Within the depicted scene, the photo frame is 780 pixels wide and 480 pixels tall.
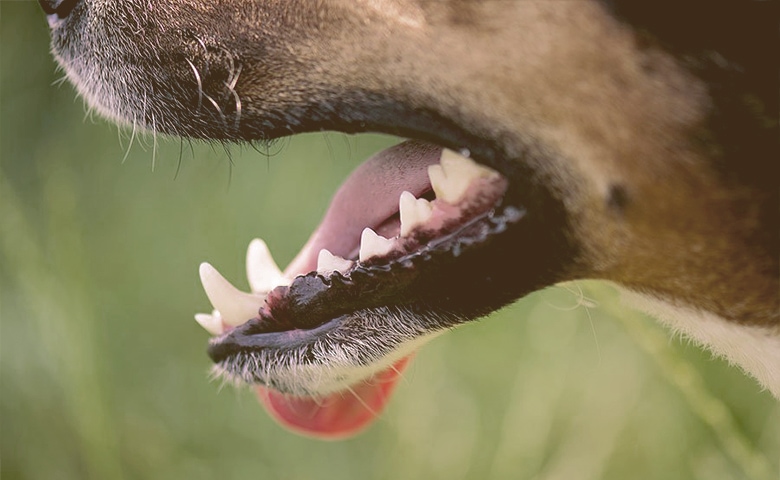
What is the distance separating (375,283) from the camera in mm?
1732

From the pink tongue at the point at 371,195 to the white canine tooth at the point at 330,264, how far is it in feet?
0.55

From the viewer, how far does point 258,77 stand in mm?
1686

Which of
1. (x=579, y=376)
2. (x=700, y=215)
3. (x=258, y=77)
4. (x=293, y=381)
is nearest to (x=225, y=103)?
(x=258, y=77)

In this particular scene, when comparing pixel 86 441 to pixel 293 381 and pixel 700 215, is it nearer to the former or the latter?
pixel 293 381

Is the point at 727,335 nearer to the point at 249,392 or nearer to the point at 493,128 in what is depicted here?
the point at 493,128

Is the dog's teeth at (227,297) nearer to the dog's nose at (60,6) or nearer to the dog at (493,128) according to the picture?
the dog at (493,128)

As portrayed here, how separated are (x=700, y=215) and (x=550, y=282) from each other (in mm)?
280

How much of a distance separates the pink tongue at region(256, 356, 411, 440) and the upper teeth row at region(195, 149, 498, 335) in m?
0.33

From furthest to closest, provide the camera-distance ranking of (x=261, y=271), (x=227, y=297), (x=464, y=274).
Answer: (x=261, y=271), (x=227, y=297), (x=464, y=274)

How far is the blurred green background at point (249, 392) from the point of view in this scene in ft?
9.52

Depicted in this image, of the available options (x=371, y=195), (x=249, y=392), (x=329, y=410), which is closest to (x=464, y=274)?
(x=371, y=195)

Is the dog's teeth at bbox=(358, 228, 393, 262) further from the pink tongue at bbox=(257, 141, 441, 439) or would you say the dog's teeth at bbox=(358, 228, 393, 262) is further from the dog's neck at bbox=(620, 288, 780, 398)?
the dog's neck at bbox=(620, 288, 780, 398)

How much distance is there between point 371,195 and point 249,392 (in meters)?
1.44

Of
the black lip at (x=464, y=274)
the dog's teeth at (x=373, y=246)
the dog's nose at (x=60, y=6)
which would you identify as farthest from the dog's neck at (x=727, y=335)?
the dog's nose at (x=60, y=6)
